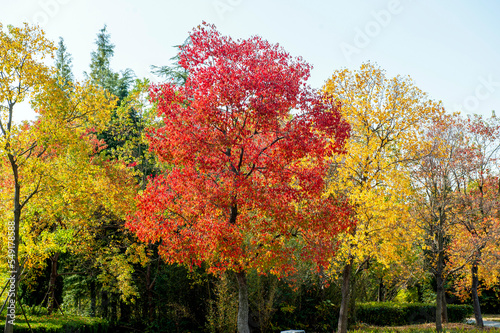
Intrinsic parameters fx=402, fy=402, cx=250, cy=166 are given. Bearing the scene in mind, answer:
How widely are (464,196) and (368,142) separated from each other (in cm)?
673

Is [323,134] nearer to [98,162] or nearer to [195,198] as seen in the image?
[195,198]

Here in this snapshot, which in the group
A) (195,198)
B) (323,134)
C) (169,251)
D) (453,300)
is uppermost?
(323,134)

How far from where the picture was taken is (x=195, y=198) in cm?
910

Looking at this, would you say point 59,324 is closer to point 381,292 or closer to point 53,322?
point 53,322

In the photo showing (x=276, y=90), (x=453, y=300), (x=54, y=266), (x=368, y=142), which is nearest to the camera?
(x=276, y=90)

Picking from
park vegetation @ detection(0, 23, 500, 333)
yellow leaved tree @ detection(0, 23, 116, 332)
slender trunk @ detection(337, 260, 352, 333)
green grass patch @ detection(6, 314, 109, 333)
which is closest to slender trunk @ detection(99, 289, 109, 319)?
park vegetation @ detection(0, 23, 500, 333)

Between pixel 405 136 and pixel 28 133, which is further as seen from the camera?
pixel 405 136

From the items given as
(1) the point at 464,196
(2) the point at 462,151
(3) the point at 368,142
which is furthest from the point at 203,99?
(1) the point at 464,196

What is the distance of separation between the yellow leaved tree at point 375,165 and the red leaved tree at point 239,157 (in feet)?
8.70

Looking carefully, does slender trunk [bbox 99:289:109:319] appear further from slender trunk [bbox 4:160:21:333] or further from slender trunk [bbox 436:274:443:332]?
slender trunk [bbox 436:274:443:332]

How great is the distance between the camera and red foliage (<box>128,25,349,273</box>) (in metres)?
8.67

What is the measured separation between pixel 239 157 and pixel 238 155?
0.06 metres

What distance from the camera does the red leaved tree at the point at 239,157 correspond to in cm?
867

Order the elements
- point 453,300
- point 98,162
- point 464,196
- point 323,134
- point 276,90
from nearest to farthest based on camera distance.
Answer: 1. point 276,90
2. point 323,134
3. point 98,162
4. point 464,196
5. point 453,300
